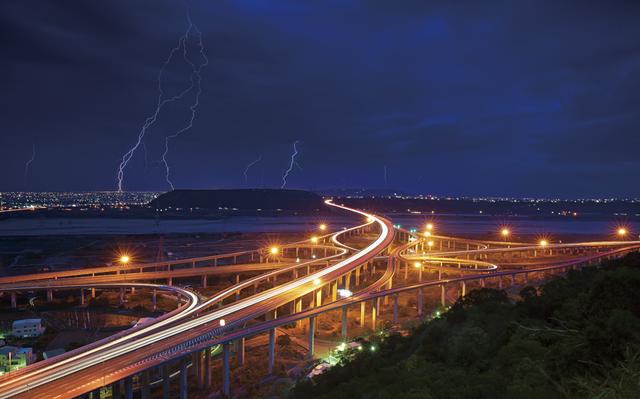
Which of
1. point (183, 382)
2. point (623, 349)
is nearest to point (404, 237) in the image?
point (183, 382)

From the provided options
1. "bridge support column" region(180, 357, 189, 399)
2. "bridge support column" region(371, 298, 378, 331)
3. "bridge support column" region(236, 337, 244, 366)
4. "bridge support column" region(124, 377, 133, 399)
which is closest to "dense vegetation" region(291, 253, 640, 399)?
"bridge support column" region(180, 357, 189, 399)

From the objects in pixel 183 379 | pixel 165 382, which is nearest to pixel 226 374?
pixel 183 379

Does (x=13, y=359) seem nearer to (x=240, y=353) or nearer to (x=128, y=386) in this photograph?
(x=128, y=386)

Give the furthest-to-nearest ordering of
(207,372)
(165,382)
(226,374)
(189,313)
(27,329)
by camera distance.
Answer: (27,329)
(189,313)
(207,372)
(226,374)
(165,382)

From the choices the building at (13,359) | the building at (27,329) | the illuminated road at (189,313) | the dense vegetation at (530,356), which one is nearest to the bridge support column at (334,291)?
the illuminated road at (189,313)

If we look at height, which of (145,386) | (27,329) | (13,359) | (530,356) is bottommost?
(27,329)

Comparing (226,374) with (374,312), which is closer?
(226,374)

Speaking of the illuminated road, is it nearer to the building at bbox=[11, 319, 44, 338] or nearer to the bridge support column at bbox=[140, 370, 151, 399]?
the bridge support column at bbox=[140, 370, 151, 399]
